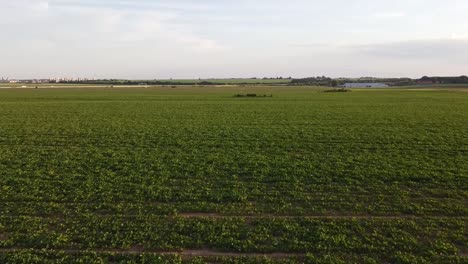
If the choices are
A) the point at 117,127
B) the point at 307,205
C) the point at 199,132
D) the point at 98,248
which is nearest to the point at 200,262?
the point at 98,248

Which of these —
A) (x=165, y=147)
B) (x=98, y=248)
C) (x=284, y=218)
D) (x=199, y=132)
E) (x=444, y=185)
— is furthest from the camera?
(x=199, y=132)

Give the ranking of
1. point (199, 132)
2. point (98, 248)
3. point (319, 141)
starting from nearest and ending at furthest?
1. point (98, 248)
2. point (319, 141)
3. point (199, 132)

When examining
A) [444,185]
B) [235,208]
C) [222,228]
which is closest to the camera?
[222,228]

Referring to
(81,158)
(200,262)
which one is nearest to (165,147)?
(81,158)

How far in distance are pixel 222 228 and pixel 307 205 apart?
10.9 feet

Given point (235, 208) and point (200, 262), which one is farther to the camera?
point (235, 208)

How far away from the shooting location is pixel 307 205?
1184 cm

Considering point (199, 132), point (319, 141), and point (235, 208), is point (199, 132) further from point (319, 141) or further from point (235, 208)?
point (235, 208)

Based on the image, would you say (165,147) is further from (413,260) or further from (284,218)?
(413,260)

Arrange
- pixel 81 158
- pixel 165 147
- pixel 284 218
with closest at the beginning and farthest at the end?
pixel 284 218 < pixel 81 158 < pixel 165 147

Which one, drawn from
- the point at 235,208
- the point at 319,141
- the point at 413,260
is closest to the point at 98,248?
the point at 235,208

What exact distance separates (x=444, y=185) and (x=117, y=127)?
2379 cm

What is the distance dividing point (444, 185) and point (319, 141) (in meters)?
9.81

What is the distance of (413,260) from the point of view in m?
8.44
